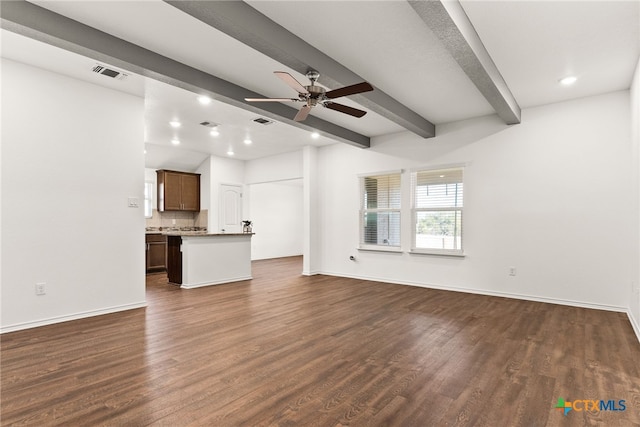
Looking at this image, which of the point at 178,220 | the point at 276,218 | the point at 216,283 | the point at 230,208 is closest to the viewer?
the point at 216,283

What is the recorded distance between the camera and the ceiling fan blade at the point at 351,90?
3.12 m

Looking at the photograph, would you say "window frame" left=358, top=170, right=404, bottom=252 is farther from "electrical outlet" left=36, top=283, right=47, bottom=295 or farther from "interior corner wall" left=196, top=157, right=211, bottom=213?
"electrical outlet" left=36, top=283, right=47, bottom=295

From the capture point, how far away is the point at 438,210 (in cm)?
598

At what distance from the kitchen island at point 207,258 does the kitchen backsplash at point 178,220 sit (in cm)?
256

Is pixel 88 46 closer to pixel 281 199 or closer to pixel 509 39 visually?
pixel 509 39

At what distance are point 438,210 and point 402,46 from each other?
339 centimetres

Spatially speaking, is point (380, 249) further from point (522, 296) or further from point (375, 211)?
→ point (522, 296)

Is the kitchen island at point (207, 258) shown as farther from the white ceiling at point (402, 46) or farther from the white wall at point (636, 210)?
the white wall at point (636, 210)

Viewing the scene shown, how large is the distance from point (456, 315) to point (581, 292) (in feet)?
6.39

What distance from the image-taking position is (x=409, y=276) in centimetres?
627

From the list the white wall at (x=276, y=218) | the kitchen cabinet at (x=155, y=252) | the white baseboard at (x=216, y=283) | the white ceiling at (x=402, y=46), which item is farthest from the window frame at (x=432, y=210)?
the kitchen cabinet at (x=155, y=252)

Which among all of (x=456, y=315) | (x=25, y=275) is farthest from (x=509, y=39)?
(x=25, y=275)

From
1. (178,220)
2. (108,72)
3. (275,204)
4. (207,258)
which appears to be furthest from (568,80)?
(178,220)

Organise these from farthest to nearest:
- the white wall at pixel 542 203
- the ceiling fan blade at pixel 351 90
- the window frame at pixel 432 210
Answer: the window frame at pixel 432 210, the white wall at pixel 542 203, the ceiling fan blade at pixel 351 90
